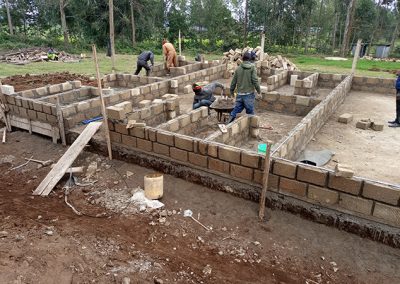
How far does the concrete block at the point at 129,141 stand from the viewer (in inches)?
210

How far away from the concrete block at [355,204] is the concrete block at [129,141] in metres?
3.24

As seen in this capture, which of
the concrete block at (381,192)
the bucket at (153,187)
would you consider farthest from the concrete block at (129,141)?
the concrete block at (381,192)

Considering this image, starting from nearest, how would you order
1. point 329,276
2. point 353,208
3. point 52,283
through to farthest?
point 52,283
point 329,276
point 353,208

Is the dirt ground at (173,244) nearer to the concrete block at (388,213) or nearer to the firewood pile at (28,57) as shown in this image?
the concrete block at (388,213)

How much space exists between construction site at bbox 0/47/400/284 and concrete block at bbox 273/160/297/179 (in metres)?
0.02

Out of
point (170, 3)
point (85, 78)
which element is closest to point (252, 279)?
point (85, 78)

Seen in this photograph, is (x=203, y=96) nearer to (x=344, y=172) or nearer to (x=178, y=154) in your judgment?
(x=178, y=154)

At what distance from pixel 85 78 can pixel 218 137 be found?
29.9 feet

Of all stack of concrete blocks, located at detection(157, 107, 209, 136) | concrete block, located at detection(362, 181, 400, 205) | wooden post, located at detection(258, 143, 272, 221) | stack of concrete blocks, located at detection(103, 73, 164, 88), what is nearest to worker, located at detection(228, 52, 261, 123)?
stack of concrete blocks, located at detection(157, 107, 209, 136)

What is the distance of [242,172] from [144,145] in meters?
1.77

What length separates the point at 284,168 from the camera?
3.98 metres

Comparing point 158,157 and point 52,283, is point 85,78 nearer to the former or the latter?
point 158,157

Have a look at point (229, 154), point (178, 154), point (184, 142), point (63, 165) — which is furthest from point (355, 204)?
point (63, 165)

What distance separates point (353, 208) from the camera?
12.0 feet
